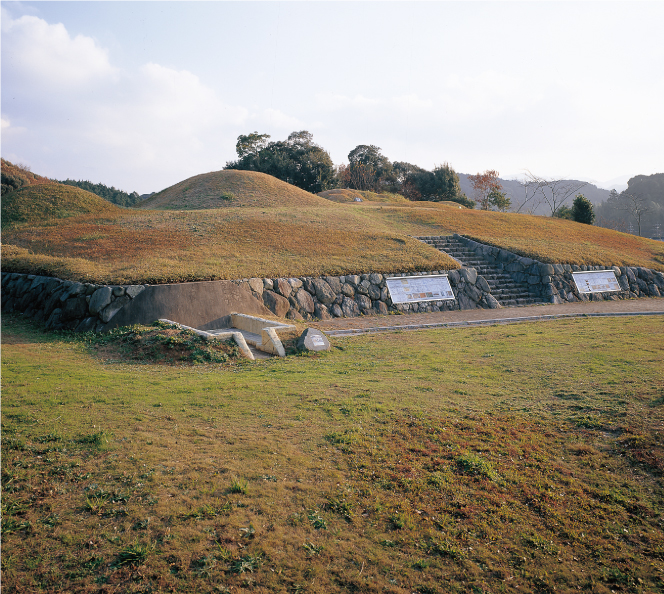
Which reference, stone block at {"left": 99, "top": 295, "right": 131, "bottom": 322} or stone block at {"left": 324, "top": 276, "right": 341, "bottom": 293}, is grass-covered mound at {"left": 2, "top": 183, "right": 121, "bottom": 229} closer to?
stone block at {"left": 99, "top": 295, "right": 131, "bottom": 322}

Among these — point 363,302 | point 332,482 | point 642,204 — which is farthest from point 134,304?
point 642,204

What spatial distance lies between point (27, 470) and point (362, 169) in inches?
1965

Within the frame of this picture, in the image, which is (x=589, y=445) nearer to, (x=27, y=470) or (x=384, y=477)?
(x=384, y=477)

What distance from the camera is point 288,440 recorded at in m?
4.70

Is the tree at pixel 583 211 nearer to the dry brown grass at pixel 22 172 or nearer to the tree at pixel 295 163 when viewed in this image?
the tree at pixel 295 163

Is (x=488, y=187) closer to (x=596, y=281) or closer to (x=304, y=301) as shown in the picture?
(x=596, y=281)

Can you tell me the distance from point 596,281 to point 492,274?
13.8ft

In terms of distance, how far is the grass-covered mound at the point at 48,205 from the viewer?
65.0 feet

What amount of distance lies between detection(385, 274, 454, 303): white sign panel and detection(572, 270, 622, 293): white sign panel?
5.99 meters

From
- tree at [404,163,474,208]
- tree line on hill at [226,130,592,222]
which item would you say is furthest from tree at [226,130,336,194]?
tree at [404,163,474,208]

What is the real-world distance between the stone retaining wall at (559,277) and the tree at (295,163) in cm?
2602

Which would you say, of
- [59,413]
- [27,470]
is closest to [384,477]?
[27,470]

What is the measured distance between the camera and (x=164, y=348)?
8398mm

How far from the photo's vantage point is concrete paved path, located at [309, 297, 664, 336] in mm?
11945
